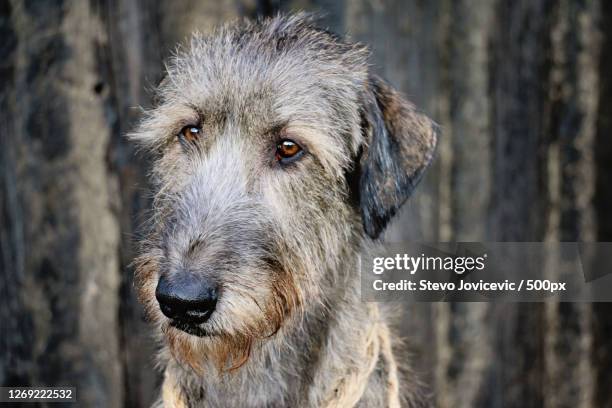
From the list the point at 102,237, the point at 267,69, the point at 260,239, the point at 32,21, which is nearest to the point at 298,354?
the point at 260,239

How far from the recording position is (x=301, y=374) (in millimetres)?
2309

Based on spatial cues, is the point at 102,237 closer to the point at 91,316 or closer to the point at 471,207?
the point at 91,316

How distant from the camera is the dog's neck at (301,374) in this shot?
7.47 feet

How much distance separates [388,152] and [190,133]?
25.6 inches

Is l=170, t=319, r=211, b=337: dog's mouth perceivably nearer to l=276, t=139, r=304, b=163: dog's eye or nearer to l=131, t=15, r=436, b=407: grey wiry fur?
l=131, t=15, r=436, b=407: grey wiry fur

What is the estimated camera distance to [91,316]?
309 centimetres

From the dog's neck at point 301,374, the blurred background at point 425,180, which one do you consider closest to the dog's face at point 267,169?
the dog's neck at point 301,374

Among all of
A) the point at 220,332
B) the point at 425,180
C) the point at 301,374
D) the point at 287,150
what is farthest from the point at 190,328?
the point at 425,180

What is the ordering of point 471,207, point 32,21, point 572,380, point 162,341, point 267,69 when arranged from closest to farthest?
point 267,69 < point 162,341 < point 32,21 < point 471,207 < point 572,380

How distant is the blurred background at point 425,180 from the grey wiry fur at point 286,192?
592mm

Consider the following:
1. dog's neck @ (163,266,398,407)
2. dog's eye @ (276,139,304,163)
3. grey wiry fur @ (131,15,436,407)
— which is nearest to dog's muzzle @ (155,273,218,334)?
grey wiry fur @ (131,15,436,407)

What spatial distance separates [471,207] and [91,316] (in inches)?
75.4

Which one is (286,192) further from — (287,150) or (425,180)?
(425,180)

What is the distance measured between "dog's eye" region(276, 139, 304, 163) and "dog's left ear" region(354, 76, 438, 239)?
9.1 inches
